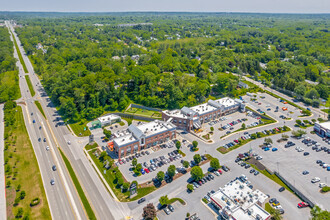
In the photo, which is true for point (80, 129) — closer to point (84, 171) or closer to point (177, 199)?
point (84, 171)

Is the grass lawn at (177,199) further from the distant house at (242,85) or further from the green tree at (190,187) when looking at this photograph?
the distant house at (242,85)

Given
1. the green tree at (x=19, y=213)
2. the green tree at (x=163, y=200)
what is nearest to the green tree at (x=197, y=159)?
the green tree at (x=163, y=200)

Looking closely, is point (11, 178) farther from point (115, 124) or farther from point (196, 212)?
point (196, 212)

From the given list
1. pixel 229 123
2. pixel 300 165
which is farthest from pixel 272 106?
pixel 300 165

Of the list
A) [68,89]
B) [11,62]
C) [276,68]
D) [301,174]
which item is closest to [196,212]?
[301,174]

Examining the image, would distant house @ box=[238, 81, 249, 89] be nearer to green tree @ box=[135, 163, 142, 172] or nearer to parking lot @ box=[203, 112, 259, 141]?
parking lot @ box=[203, 112, 259, 141]

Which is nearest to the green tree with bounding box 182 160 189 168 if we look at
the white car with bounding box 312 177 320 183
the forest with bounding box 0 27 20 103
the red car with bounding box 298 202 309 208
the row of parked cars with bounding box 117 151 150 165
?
the row of parked cars with bounding box 117 151 150 165

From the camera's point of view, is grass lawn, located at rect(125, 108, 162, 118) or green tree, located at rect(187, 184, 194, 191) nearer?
green tree, located at rect(187, 184, 194, 191)
